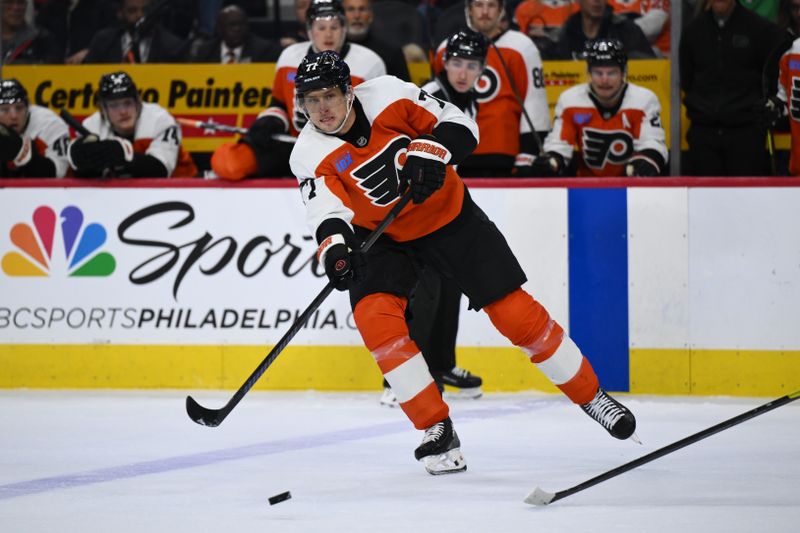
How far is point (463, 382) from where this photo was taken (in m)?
4.87

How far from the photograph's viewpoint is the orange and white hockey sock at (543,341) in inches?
140

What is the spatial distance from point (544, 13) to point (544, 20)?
33mm

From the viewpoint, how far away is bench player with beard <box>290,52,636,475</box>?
11.3 ft

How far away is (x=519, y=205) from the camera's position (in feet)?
16.3

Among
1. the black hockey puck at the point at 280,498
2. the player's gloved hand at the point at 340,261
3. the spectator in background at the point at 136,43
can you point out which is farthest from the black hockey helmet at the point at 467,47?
the black hockey puck at the point at 280,498

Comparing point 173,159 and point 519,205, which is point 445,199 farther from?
point 173,159

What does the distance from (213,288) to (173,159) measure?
2.23 feet

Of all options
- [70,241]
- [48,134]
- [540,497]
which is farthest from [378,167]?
[48,134]

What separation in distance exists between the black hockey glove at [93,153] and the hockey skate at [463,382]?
1.60 metres

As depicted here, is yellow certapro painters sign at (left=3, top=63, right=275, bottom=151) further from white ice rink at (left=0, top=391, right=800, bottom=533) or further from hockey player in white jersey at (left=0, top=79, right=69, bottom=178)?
white ice rink at (left=0, top=391, right=800, bottom=533)

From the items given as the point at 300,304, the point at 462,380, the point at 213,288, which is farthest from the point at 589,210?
the point at 213,288

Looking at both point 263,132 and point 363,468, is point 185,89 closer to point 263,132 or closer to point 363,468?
point 263,132

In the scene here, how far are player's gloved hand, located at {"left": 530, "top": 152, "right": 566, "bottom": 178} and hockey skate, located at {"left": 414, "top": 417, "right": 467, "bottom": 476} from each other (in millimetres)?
1867

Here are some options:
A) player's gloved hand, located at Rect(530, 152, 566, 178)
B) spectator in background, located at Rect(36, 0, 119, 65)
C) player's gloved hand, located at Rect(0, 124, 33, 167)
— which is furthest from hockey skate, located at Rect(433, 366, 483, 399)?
spectator in background, located at Rect(36, 0, 119, 65)
